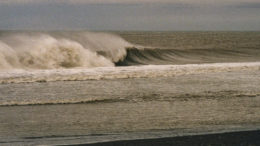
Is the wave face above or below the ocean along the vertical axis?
above

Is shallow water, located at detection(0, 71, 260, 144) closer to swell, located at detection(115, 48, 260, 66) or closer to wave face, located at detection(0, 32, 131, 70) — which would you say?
wave face, located at detection(0, 32, 131, 70)

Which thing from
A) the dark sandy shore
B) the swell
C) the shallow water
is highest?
the swell

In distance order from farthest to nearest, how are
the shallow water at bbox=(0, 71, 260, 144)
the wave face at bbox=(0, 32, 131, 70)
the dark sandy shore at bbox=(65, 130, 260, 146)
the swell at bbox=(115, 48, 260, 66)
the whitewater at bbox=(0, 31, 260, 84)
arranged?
the swell at bbox=(115, 48, 260, 66)
the wave face at bbox=(0, 32, 131, 70)
the whitewater at bbox=(0, 31, 260, 84)
the shallow water at bbox=(0, 71, 260, 144)
the dark sandy shore at bbox=(65, 130, 260, 146)

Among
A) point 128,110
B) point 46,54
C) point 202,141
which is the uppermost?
point 46,54

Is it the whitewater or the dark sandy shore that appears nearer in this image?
the dark sandy shore

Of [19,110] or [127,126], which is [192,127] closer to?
[127,126]

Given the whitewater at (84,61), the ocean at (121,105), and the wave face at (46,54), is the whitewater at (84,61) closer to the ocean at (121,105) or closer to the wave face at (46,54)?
the wave face at (46,54)

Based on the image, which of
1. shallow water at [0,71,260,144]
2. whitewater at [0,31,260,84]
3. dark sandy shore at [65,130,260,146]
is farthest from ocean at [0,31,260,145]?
dark sandy shore at [65,130,260,146]

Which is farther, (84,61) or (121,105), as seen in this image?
(84,61)

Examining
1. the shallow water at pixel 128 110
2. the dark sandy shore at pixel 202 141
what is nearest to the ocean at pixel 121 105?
the shallow water at pixel 128 110

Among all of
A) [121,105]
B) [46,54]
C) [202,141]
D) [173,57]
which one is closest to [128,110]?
[121,105]

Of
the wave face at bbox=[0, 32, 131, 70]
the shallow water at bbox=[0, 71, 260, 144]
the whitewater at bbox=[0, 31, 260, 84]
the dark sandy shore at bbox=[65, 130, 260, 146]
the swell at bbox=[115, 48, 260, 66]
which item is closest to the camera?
the dark sandy shore at bbox=[65, 130, 260, 146]

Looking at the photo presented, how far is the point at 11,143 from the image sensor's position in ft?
16.3

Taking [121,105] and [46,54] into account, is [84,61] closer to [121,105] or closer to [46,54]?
[46,54]
